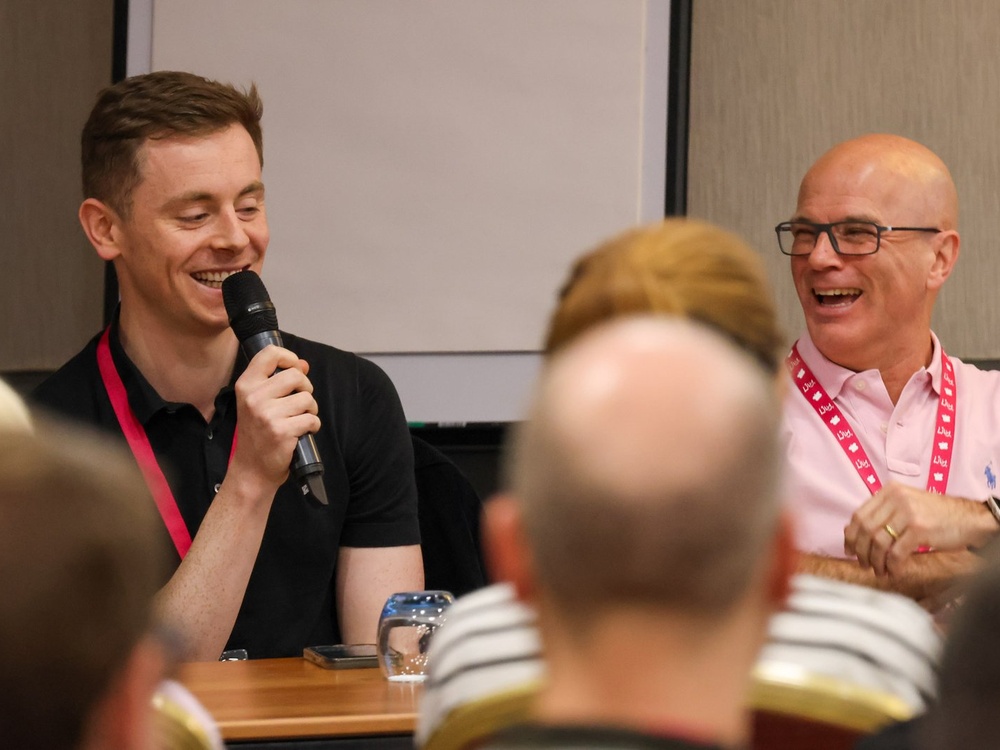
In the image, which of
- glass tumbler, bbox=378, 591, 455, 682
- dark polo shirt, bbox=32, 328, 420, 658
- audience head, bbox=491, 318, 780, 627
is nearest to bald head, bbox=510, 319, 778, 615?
audience head, bbox=491, 318, 780, 627

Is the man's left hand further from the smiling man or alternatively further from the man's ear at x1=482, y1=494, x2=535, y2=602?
the man's ear at x1=482, y1=494, x2=535, y2=602

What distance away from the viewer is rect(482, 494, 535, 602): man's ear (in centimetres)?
78

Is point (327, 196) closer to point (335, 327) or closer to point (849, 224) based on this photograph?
point (335, 327)

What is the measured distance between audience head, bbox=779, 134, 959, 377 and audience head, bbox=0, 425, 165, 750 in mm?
2201

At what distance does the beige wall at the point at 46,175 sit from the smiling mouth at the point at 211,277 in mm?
1017

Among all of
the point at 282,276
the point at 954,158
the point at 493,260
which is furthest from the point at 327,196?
the point at 954,158

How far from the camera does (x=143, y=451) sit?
8.05 feet

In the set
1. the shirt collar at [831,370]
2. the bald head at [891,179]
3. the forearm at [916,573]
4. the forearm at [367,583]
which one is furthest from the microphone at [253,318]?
the bald head at [891,179]

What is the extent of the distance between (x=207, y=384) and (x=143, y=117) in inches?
19.9

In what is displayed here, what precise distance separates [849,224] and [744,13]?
3.37 ft

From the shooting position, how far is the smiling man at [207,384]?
97.9 inches

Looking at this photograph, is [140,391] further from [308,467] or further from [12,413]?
[12,413]

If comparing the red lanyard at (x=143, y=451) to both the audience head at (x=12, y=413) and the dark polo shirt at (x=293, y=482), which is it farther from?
the audience head at (x=12, y=413)

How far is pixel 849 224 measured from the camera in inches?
110
